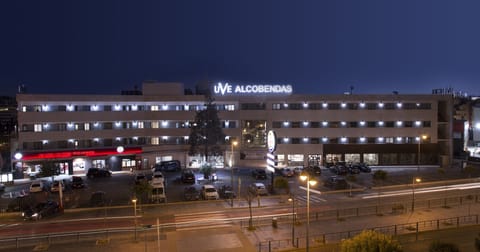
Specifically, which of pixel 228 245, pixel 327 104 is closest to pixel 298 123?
pixel 327 104

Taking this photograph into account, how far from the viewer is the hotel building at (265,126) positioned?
65250 mm

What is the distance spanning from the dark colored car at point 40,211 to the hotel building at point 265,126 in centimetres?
2465

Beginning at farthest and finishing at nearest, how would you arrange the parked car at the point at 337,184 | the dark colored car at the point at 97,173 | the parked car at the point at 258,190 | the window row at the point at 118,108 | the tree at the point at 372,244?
1. the window row at the point at 118,108
2. the dark colored car at the point at 97,173
3. the parked car at the point at 337,184
4. the parked car at the point at 258,190
5. the tree at the point at 372,244

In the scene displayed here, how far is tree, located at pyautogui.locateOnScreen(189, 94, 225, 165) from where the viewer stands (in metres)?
63.4

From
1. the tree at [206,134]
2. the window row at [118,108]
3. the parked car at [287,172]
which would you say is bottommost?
the parked car at [287,172]

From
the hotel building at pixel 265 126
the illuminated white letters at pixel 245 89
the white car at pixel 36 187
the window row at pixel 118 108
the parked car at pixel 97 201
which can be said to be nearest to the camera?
the parked car at pixel 97 201

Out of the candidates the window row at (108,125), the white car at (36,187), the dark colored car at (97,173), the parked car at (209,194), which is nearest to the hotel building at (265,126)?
the window row at (108,125)

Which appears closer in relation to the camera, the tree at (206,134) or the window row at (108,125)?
the window row at (108,125)

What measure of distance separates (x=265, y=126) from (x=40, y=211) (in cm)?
4038

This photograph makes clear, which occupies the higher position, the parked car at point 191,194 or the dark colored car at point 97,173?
the dark colored car at point 97,173

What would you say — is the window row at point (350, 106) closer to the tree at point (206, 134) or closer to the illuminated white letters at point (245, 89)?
the illuminated white letters at point (245, 89)

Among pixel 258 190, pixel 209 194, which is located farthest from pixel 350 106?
pixel 209 194

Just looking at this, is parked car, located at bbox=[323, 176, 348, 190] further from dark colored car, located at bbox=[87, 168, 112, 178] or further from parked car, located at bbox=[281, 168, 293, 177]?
dark colored car, located at bbox=[87, 168, 112, 178]

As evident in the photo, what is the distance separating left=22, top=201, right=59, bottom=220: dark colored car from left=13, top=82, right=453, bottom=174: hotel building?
24.6 meters
